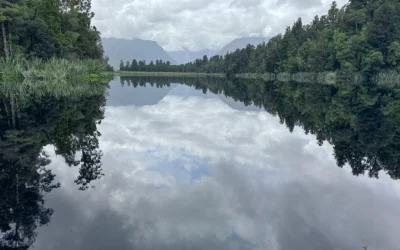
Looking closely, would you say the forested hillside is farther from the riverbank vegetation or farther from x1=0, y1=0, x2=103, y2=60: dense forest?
x1=0, y1=0, x2=103, y2=60: dense forest

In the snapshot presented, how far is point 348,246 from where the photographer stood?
21.1 ft

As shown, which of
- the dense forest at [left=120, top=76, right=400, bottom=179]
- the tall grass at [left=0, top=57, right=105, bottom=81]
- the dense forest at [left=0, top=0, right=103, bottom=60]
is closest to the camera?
the dense forest at [left=120, top=76, right=400, bottom=179]

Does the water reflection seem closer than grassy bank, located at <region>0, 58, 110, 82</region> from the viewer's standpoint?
Yes

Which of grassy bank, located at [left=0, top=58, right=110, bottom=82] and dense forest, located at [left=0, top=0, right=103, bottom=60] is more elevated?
dense forest, located at [left=0, top=0, right=103, bottom=60]

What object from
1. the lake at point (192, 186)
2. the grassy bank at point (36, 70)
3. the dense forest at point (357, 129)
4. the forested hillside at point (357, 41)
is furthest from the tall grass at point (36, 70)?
the forested hillside at point (357, 41)

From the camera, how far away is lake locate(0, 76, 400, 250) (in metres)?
6.70

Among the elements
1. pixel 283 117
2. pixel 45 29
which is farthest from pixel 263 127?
pixel 45 29

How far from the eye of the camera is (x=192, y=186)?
9.55 meters

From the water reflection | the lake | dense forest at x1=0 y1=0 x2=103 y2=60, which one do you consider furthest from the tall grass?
the lake

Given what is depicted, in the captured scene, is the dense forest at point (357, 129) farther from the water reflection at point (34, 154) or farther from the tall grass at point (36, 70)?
the tall grass at point (36, 70)

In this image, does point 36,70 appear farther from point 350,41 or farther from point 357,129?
point 350,41

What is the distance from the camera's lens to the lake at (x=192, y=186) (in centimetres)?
670

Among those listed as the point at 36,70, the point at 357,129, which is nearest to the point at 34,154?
the point at 357,129

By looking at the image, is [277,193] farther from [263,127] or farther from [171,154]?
[263,127]
